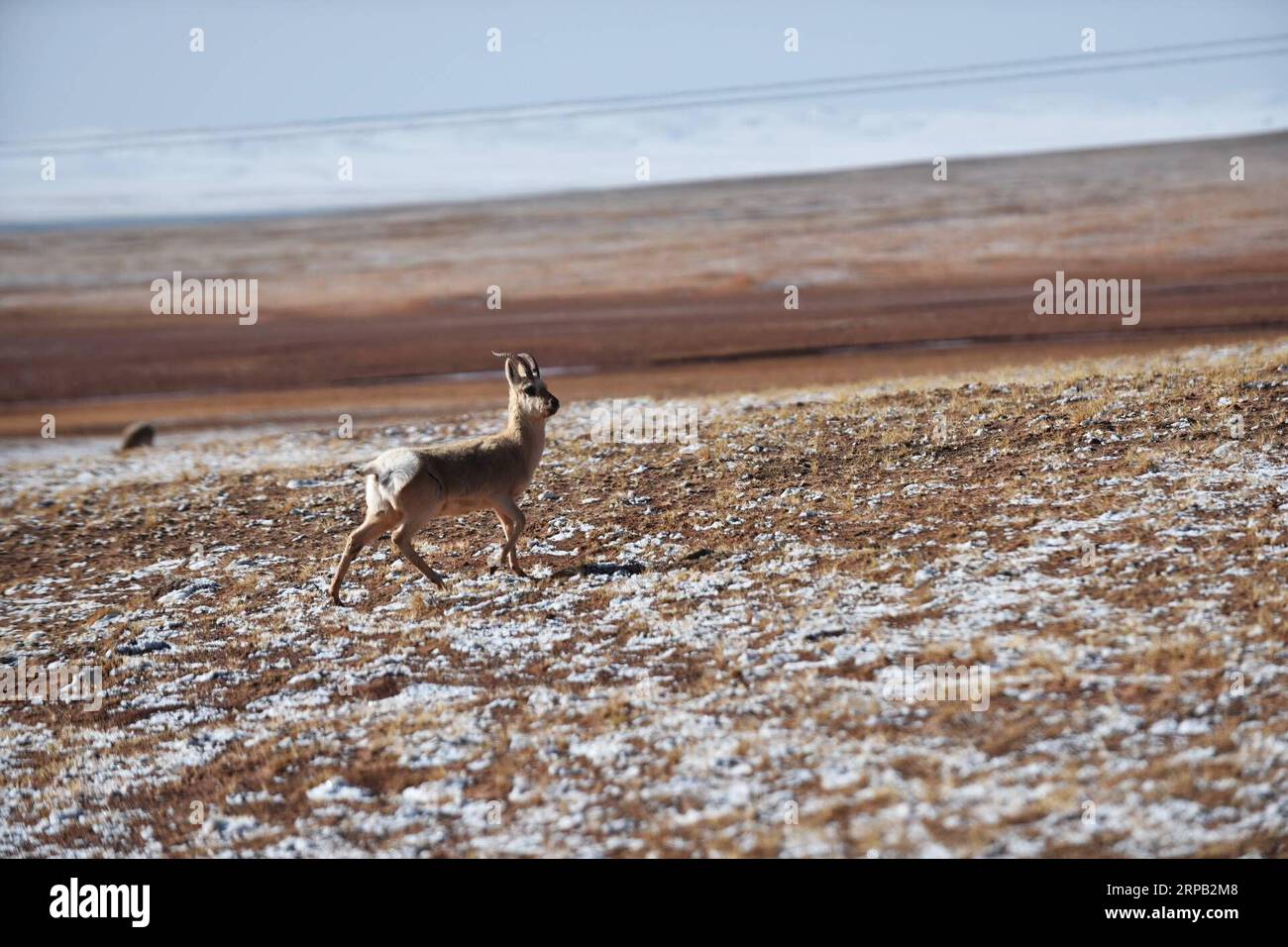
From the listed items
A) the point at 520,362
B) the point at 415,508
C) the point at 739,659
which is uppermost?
the point at 520,362

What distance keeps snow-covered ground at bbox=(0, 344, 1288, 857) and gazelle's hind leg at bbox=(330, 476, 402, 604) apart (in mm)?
600

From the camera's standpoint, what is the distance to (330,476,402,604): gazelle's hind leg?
11789 millimetres

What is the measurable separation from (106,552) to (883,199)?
108832 millimetres

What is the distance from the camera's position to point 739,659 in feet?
31.4

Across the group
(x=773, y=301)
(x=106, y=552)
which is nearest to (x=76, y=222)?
(x=773, y=301)

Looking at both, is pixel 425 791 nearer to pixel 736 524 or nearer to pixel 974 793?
pixel 974 793

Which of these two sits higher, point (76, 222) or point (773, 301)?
point (76, 222)

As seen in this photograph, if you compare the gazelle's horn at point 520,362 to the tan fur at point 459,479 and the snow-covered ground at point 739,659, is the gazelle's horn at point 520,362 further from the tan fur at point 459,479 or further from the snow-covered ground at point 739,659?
the snow-covered ground at point 739,659

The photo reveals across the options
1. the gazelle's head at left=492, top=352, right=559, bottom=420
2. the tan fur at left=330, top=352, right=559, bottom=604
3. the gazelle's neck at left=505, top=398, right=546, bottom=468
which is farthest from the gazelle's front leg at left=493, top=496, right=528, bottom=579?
the gazelle's head at left=492, top=352, right=559, bottom=420

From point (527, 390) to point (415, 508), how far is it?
85.5 inches

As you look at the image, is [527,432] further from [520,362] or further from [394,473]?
[394,473]

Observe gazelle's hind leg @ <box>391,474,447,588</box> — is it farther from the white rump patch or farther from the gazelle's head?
the gazelle's head

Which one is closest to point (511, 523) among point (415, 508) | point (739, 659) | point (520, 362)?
point (415, 508)
